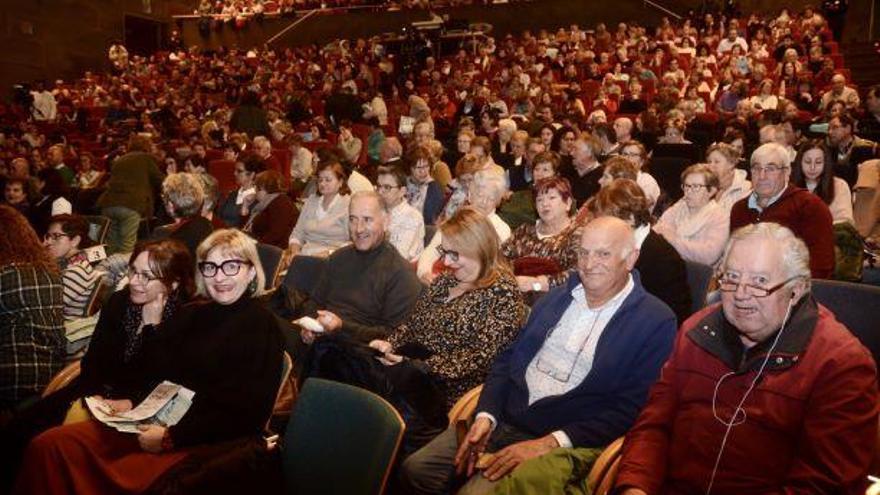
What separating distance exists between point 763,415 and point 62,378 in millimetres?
2577

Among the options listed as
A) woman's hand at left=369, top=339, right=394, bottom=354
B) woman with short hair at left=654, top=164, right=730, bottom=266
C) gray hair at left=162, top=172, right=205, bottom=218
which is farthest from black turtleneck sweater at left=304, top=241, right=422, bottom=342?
woman with short hair at left=654, top=164, right=730, bottom=266

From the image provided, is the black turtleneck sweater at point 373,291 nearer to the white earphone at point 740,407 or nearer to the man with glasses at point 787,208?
the white earphone at point 740,407

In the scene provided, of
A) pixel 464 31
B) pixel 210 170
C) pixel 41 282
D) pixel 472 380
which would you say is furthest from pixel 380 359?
pixel 464 31

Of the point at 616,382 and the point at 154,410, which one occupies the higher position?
the point at 616,382

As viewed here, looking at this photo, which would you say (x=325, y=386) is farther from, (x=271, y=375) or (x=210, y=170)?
(x=210, y=170)

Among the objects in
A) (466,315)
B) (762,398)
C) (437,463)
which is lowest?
(437,463)

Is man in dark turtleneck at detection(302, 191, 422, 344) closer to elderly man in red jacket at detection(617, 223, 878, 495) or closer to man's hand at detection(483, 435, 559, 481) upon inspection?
man's hand at detection(483, 435, 559, 481)

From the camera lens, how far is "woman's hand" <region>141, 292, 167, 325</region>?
2.78m

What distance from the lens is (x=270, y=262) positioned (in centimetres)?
405

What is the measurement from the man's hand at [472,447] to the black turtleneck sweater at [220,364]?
2.11 feet

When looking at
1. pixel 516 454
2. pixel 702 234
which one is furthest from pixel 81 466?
pixel 702 234

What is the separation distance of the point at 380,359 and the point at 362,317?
69 centimetres

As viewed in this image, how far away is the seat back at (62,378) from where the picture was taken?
284 centimetres

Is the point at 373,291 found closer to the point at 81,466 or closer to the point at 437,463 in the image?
the point at 437,463
